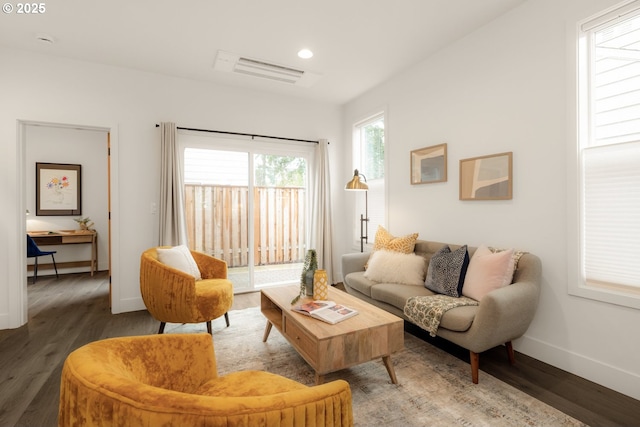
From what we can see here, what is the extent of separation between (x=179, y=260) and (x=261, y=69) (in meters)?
2.32

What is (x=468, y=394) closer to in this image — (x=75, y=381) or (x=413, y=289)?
(x=413, y=289)

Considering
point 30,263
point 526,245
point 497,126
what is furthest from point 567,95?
point 30,263

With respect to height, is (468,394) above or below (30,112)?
below

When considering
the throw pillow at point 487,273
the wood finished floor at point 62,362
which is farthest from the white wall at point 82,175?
the throw pillow at point 487,273

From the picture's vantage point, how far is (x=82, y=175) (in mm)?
5574

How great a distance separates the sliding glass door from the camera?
4051mm

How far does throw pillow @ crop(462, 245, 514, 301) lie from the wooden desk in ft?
19.2

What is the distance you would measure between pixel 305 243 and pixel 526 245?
2.95 metres

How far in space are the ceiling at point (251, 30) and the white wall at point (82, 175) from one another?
2.81 m

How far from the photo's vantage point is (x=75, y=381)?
79 centimetres

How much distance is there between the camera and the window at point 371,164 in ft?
13.8

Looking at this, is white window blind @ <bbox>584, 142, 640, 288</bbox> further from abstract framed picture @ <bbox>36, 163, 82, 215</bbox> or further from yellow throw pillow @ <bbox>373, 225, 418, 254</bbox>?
abstract framed picture @ <bbox>36, 163, 82, 215</bbox>

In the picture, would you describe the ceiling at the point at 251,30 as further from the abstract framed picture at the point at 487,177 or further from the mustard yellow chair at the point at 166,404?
the mustard yellow chair at the point at 166,404

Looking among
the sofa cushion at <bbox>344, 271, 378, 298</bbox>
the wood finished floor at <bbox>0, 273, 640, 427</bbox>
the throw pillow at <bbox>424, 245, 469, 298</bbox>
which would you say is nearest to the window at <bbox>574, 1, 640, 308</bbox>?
the wood finished floor at <bbox>0, 273, 640, 427</bbox>
